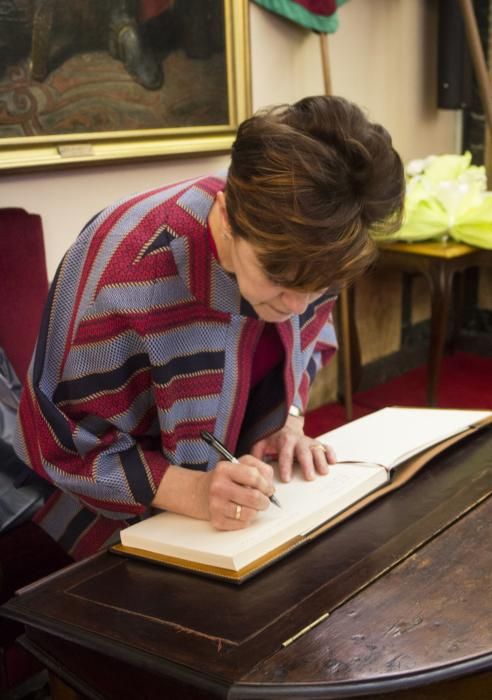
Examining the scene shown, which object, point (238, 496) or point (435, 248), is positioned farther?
point (435, 248)

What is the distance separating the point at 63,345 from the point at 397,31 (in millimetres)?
3033

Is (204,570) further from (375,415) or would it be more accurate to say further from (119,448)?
(375,415)

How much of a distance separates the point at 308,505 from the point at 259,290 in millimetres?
308

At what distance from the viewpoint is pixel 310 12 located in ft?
10.7

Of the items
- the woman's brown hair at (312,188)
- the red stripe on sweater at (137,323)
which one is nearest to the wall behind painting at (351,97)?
the red stripe on sweater at (137,323)

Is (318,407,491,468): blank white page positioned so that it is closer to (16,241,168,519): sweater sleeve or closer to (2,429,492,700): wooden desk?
(2,429,492,700): wooden desk

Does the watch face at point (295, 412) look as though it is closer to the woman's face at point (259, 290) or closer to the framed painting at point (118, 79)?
the woman's face at point (259, 290)

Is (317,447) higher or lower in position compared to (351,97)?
lower

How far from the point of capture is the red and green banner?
3.19m

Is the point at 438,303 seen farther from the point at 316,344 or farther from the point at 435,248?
the point at 316,344

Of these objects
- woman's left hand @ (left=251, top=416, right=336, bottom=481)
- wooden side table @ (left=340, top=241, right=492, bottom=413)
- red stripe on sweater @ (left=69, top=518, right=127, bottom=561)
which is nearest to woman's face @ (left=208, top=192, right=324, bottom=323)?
woman's left hand @ (left=251, top=416, right=336, bottom=481)

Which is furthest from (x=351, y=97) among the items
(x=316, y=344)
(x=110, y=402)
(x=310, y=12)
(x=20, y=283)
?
(x=110, y=402)

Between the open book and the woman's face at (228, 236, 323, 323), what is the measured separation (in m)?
0.26

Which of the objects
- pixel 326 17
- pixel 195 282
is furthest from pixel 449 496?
pixel 326 17
